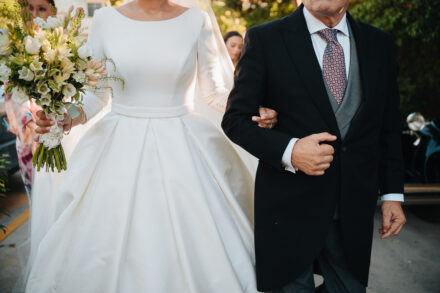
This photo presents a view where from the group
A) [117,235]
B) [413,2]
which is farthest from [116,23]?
[413,2]

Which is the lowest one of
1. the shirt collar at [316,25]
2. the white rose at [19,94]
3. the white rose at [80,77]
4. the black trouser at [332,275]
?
the black trouser at [332,275]

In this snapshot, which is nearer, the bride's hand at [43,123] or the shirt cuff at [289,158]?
the shirt cuff at [289,158]

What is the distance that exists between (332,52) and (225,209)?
1009 millimetres

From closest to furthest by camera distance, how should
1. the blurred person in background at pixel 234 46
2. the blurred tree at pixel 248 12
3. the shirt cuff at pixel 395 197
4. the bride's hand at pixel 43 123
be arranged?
1. the shirt cuff at pixel 395 197
2. the bride's hand at pixel 43 123
3. the blurred person in background at pixel 234 46
4. the blurred tree at pixel 248 12

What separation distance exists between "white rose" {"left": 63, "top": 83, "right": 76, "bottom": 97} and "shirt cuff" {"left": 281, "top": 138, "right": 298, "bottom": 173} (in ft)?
3.65

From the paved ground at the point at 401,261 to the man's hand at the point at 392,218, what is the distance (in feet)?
5.71

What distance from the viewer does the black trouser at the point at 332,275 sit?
218cm

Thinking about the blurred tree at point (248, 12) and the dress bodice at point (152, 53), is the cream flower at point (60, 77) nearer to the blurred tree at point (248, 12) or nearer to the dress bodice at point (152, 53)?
the dress bodice at point (152, 53)

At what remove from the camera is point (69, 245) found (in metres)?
2.44

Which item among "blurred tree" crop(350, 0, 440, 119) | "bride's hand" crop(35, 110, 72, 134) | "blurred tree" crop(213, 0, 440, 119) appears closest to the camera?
"bride's hand" crop(35, 110, 72, 134)

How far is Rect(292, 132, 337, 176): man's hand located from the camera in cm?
190

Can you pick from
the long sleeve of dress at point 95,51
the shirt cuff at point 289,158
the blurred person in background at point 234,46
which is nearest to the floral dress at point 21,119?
the long sleeve of dress at point 95,51

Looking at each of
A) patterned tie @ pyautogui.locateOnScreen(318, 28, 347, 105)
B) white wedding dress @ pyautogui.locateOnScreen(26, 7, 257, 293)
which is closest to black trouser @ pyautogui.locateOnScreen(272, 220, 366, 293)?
white wedding dress @ pyautogui.locateOnScreen(26, 7, 257, 293)

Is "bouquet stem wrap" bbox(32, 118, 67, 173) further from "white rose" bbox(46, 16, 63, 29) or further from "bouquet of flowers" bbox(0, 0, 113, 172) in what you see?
"white rose" bbox(46, 16, 63, 29)
